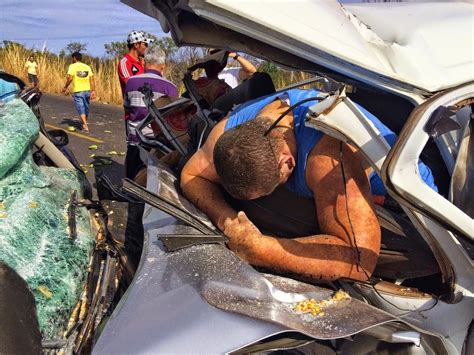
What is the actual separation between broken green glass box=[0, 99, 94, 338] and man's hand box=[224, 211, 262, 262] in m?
0.65

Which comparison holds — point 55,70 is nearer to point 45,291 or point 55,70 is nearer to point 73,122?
point 73,122

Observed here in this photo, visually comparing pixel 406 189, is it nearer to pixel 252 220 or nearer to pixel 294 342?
pixel 294 342

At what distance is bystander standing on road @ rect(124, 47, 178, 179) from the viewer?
525 centimetres

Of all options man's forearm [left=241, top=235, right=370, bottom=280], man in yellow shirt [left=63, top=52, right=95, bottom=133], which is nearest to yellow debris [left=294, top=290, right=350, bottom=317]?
man's forearm [left=241, top=235, right=370, bottom=280]

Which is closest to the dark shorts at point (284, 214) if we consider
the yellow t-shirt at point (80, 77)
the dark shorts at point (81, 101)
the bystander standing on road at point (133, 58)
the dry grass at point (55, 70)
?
the bystander standing on road at point (133, 58)

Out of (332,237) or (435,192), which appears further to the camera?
(332,237)

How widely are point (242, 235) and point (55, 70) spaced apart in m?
17.0

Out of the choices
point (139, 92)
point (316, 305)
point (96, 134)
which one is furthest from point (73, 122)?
point (316, 305)

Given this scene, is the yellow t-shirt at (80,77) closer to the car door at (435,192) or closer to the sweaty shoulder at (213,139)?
the sweaty shoulder at (213,139)

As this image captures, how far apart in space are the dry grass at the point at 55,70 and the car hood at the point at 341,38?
12903 mm

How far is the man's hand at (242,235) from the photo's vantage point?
2146 millimetres

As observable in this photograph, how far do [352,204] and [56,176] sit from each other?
1648mm

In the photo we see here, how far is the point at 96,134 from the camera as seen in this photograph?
9859mm

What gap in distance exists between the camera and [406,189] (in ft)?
5.72
